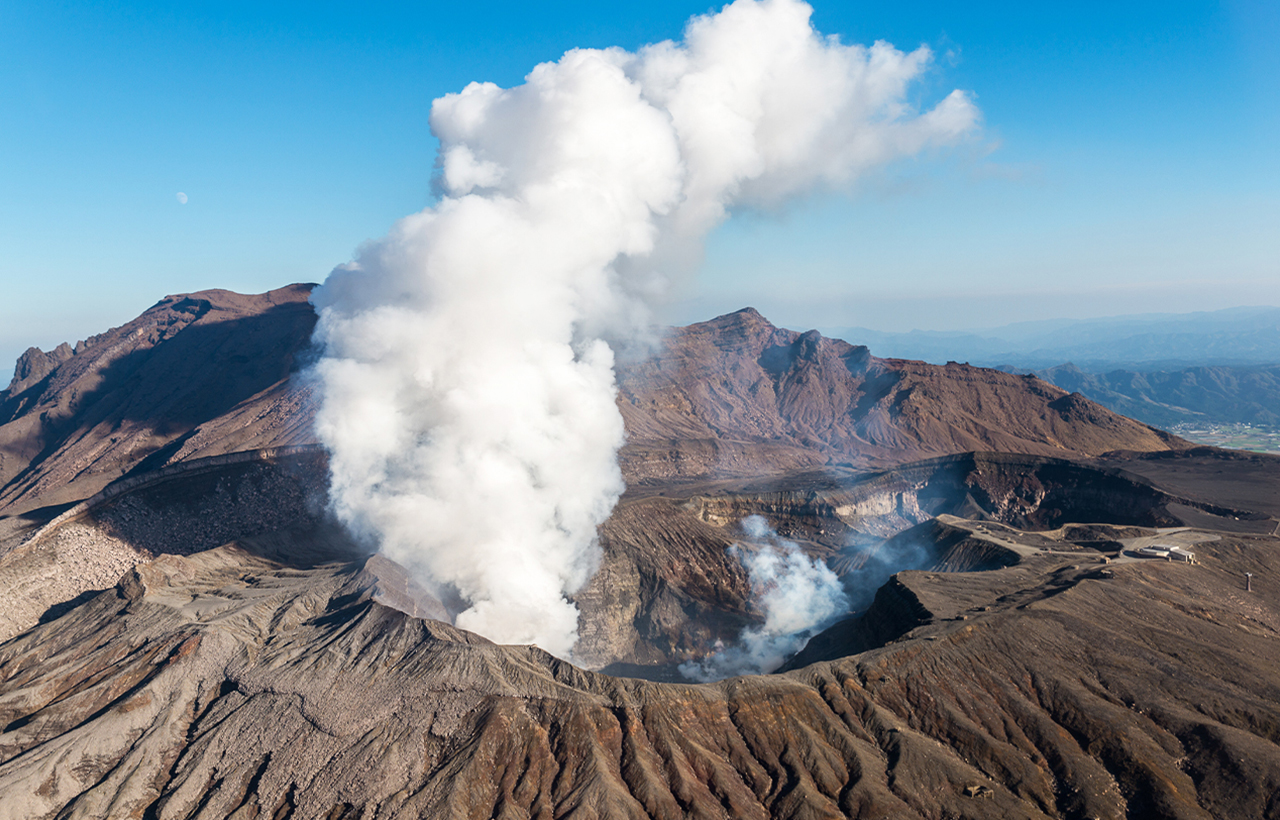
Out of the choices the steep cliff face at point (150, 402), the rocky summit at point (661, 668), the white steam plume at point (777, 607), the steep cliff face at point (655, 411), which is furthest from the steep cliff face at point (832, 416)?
the steep cliff face at point (150, 402)

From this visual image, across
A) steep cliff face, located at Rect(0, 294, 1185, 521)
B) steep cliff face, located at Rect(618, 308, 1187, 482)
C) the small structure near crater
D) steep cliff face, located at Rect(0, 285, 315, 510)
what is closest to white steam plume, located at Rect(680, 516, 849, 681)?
the small structure near crater

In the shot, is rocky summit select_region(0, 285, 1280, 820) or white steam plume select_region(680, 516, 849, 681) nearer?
rocky summit select_region(0, 285, 1280, 820)

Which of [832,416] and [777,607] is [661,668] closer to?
[777,607]

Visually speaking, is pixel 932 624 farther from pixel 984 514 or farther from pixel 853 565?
pixel 984 514

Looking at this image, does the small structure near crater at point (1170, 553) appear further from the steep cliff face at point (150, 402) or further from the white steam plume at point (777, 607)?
the steep cliff face at point (150, 402)

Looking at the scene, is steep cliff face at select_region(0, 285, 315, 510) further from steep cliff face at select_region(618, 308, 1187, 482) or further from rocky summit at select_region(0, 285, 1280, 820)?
A: steep cliff face at select_region(618, 308, 1187, 482)
